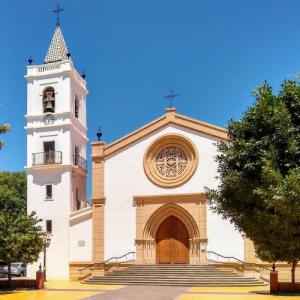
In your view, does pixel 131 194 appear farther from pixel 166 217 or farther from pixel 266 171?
pixel 266 171

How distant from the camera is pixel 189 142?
35.8 metres

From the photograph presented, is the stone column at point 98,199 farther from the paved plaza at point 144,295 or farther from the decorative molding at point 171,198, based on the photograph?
the paved plaza at point 144,295

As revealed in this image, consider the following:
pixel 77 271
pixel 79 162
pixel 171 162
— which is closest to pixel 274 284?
pixel 171 162

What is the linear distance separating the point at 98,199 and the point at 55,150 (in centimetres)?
525

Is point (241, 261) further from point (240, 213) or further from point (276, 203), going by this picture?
point (276, 203)

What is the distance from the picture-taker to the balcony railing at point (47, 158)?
38.9 meters

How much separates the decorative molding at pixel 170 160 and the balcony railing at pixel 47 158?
259 inches

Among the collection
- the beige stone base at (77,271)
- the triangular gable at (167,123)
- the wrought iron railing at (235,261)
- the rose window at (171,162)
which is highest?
the triangular gable at (167,123)

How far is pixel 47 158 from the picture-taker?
129ft

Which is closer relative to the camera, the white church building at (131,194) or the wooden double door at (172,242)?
the white church building at (131,194)

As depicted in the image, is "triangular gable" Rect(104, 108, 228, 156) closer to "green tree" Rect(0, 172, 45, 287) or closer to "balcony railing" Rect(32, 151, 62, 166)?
"balcony railing" Rect(32, 151, 62, 166)

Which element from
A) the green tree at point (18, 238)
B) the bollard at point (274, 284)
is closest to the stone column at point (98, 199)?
the green tree at point (18, 238)

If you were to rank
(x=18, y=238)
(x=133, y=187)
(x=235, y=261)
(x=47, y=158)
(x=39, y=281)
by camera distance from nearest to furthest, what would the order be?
(x=18, y=238) → (x=39, y=281) → (x=235, y=261) → (x=133, y=187) → (x=47, y=158)

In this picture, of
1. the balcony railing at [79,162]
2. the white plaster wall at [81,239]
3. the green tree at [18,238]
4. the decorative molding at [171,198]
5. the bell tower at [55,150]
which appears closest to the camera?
the green tree at [18,238]
